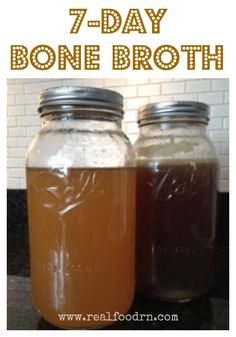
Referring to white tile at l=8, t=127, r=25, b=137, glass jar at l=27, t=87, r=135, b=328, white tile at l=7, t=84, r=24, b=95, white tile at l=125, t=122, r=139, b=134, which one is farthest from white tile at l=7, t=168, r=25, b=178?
glass jar at l=27, t=87, r=135, b=328

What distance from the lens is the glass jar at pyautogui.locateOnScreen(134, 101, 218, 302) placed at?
48cm

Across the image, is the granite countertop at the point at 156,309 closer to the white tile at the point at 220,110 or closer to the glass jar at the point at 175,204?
the glass jar at the point at 175,204

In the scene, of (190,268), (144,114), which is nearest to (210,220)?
(190,268)

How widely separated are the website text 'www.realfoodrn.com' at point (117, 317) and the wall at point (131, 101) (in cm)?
38

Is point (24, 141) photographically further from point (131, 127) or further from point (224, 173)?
point (224, 173)

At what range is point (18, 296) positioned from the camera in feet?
1.73

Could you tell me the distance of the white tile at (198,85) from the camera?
28.5 inches

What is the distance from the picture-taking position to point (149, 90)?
76cm

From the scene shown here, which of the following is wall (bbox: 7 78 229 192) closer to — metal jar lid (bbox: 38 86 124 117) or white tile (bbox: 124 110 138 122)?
white tile (bbox: 124 110 138 122)


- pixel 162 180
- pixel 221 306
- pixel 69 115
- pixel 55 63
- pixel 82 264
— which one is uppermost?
pixel 55 63

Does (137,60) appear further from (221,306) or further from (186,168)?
(221,306)

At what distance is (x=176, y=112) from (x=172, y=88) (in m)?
0.29

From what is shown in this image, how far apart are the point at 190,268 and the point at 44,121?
13.5 inches

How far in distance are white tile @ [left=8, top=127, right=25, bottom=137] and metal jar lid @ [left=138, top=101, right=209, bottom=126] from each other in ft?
1.66
